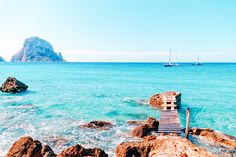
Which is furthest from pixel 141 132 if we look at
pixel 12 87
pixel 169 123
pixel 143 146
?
pixel 12 87

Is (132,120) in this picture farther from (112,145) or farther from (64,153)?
(64,153)

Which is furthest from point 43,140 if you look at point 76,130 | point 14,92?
point 14,92

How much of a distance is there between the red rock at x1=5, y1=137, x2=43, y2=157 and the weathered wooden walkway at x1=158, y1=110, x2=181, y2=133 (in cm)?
985

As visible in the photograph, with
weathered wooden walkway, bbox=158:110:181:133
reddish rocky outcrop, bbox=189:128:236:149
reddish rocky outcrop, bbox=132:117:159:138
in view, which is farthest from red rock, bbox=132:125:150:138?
reddish rocky outcrop, bbox=189:128:236:149

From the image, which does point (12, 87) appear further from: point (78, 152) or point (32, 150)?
point (78, 152)

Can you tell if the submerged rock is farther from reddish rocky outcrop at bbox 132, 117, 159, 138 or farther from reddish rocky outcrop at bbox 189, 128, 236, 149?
reddish rocky outcrop at bbox 189, 128, 236, 149

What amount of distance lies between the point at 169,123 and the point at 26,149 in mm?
12010

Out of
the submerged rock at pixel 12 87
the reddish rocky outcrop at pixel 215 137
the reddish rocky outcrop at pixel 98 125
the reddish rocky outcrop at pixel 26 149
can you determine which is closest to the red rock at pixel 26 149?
the reddish rocky outcrop at pixel 26 149

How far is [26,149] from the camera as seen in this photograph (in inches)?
546

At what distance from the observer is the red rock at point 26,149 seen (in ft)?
44.8

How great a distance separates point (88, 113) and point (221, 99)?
79.9 feet

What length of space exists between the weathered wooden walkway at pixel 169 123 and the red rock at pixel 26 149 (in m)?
9.85

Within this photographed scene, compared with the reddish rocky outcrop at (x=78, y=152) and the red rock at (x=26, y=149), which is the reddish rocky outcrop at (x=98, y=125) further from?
the red rock at (x=26, y=149)

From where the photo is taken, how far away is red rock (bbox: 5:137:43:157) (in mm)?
13656
